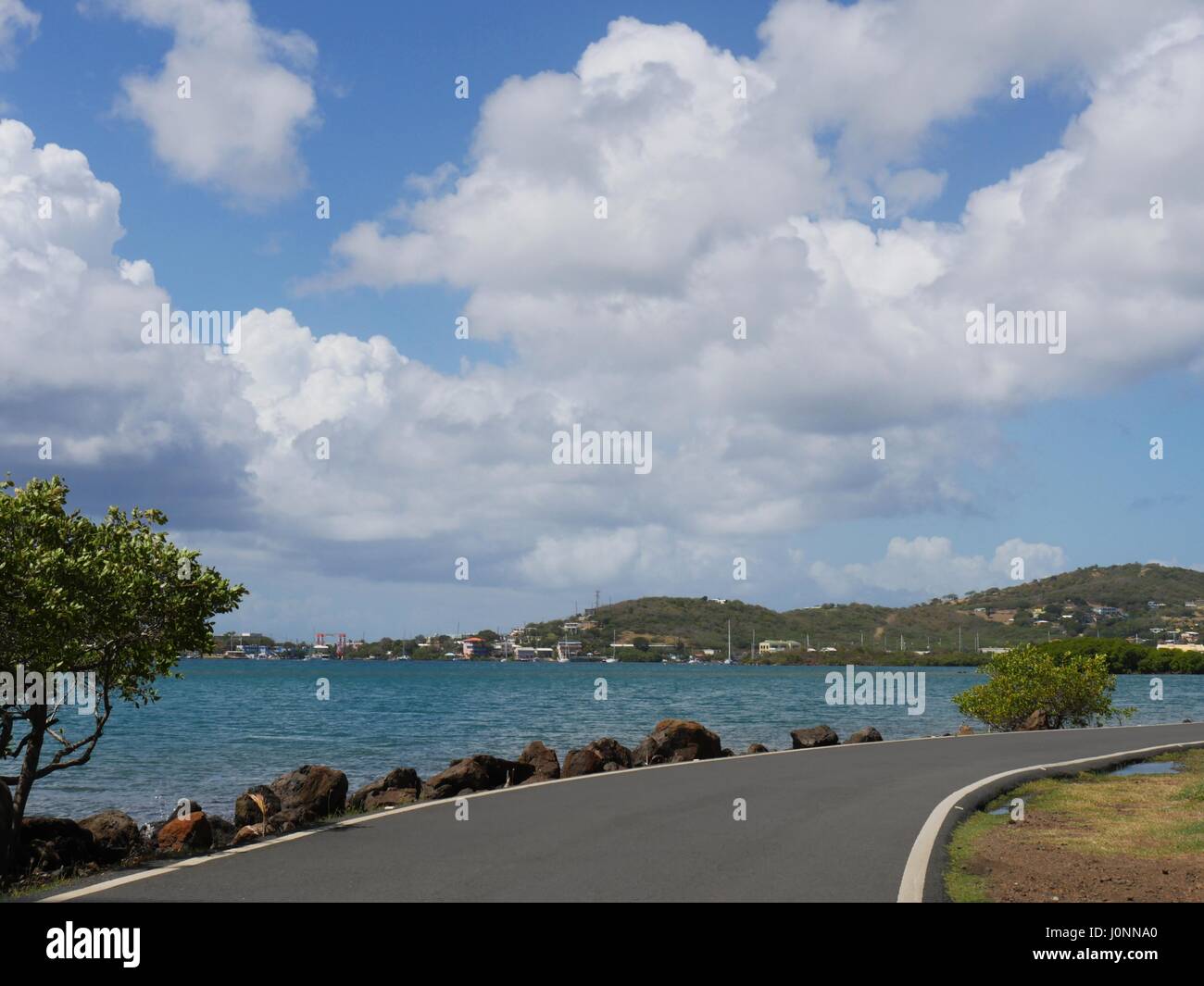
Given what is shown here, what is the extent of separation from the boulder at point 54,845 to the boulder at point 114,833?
371 mm

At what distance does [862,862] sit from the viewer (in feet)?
35.2

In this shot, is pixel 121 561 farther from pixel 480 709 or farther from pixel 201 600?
pixel 480 709

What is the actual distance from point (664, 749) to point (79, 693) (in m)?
13.5

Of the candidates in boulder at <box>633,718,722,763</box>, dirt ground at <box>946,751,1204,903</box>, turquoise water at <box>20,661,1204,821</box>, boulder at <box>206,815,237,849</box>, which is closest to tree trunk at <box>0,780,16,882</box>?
boulder at <box>206,815,237,849</box>

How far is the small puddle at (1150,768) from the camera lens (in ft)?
71.5

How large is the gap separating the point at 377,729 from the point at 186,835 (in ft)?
122

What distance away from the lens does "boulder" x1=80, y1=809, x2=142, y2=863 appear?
1611 cm

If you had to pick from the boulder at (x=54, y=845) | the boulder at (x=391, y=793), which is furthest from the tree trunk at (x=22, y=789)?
the boulder at (x=391, y=793)

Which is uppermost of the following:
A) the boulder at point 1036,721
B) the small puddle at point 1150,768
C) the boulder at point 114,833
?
the boulder at point 114,833

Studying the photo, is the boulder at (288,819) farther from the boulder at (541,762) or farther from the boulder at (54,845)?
the boulder at (541,762)

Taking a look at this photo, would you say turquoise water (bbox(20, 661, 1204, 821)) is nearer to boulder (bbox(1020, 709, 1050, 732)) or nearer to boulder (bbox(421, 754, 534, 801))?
boulder (bbox(421, 754, 534, 801))

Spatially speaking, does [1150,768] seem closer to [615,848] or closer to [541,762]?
[541,762]

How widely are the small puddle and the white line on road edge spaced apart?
18.7 inches
